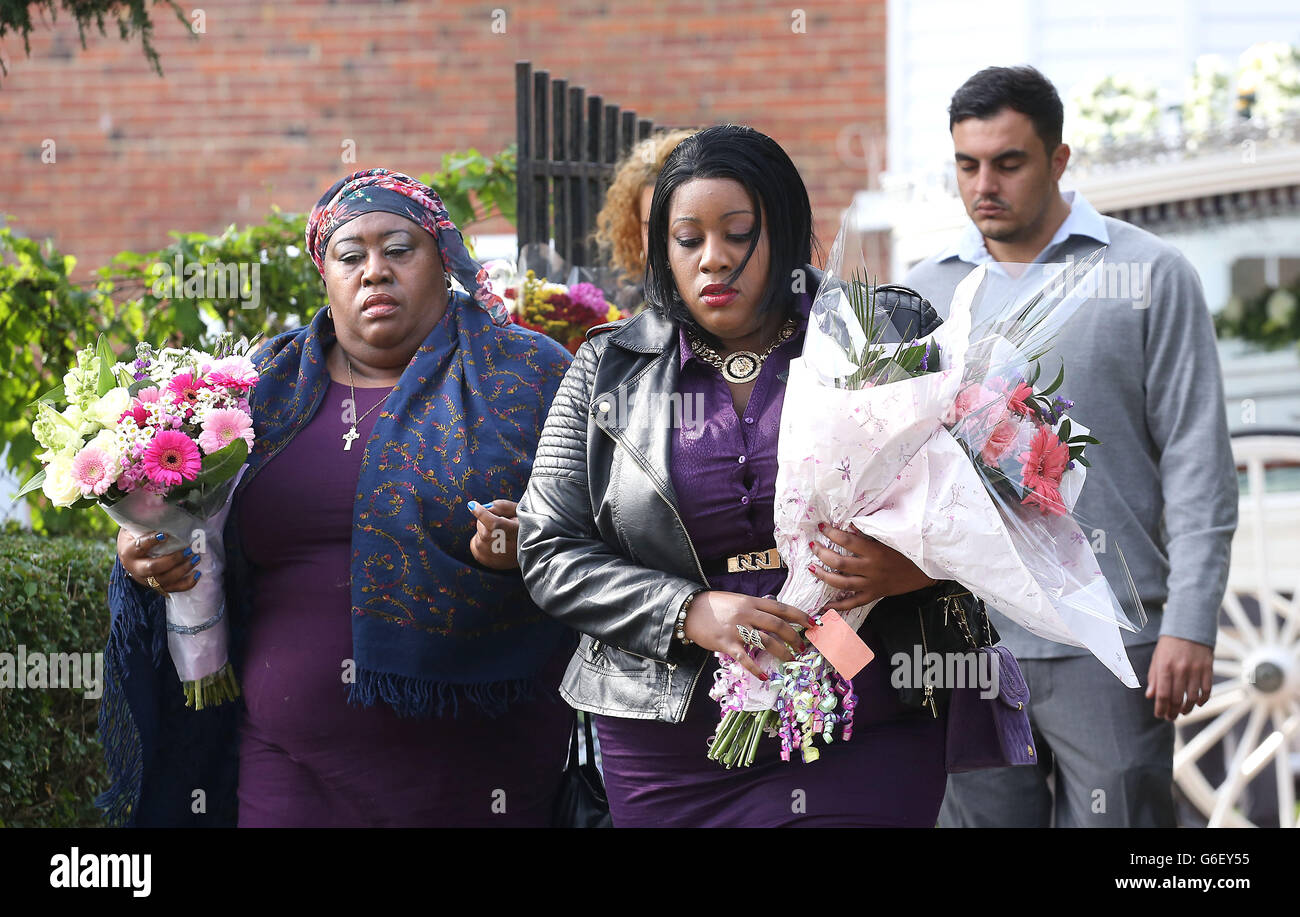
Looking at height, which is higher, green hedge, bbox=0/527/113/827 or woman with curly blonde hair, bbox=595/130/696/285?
woman with curly blonde hair, bbox=595/130/696/285

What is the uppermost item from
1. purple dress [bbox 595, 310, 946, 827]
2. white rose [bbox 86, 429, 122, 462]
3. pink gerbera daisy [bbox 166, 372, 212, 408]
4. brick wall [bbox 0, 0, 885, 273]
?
brick wall [bbox 0, 0, 885, 273]

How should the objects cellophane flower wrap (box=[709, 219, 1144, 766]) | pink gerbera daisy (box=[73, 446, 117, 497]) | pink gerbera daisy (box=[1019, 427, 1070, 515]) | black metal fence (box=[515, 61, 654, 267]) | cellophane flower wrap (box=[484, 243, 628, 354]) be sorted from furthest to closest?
black metal fence (box=[515, 61, 654, 267])
cellophane flower wrap (box=[484, 243, 628, 354])
pink gerbera daisy (box=[73, 446, 117, 497])
pink gerbera daisy (box=[1019, 427, 1070, 515])
cellophane flower wrap (box=[709, 219, 1144, 766])

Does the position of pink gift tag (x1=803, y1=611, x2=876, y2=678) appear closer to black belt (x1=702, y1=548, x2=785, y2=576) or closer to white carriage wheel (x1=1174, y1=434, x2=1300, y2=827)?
black belt (x1=702, y1=548, x2=785, y2=576)

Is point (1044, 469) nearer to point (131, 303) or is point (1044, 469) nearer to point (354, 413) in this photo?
point (354, 413)

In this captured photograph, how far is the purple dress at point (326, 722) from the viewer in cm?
332

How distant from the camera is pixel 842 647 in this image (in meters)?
2.62

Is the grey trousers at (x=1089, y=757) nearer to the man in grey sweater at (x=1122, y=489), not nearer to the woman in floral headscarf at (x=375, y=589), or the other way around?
the man in grey sweater at (x=1122, y=489)

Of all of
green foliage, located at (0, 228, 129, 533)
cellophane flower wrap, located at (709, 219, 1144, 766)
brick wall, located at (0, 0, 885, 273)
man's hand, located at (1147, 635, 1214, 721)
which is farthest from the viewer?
brick wall, located at (0, 0, 885, 273)

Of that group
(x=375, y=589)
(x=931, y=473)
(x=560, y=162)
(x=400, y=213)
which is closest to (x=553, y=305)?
(x=400, y=213)

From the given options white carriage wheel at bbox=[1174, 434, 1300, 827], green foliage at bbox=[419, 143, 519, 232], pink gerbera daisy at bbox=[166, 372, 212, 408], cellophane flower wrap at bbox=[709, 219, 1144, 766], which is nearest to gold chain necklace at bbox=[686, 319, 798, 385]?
cellophane flower wrap at bbox=[709, 219, 1144, 766]

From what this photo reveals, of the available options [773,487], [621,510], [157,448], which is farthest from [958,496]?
[157,448]

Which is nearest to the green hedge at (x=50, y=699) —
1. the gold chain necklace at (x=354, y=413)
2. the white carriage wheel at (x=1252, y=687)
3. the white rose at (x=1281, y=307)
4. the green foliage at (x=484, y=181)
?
the gold chain necklace at (x=354, y=413)

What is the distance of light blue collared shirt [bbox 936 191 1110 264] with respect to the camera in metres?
3.91

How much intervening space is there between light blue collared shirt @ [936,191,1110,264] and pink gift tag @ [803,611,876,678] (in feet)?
4.96
